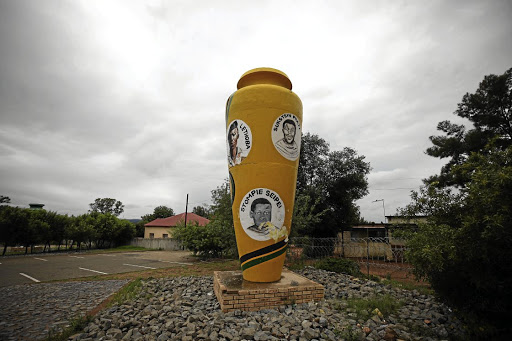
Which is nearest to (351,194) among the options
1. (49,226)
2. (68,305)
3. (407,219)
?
(407,219)

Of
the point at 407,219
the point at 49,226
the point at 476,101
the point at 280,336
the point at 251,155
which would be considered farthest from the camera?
the point at 49,226

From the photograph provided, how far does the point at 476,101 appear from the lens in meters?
13.5

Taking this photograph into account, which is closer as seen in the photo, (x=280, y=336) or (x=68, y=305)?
(x=280, y=336)

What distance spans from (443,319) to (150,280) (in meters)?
7.75

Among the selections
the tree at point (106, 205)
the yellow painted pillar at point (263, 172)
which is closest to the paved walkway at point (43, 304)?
the yellow painted pillar at point (263, 172)

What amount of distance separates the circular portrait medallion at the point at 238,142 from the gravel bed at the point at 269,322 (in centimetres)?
320

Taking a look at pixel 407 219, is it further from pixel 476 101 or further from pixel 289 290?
pixel 476 101

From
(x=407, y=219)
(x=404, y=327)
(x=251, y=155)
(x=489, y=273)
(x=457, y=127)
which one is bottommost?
(x=404, y=327)

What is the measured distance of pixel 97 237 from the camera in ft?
93.4

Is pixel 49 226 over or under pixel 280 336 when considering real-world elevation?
over

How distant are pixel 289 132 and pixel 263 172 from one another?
1171 mm

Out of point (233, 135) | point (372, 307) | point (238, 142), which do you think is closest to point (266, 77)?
point (233, 135)

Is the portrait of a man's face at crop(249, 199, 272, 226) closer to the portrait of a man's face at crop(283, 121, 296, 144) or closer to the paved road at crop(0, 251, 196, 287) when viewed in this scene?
the portrait of a man's face at crop(283, 121, 296, 144)

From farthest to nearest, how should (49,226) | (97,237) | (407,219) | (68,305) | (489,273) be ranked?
(97,237) → (49,226) → (68,305) → (407,219) → (489,273)
